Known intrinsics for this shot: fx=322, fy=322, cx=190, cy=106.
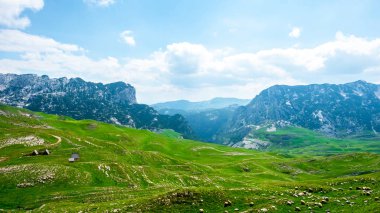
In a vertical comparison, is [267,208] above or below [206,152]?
above

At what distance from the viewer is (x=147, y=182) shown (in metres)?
79.1

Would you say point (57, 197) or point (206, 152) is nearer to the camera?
point (57, 197)

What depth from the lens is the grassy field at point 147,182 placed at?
122 ft

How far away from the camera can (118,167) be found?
84250 mm

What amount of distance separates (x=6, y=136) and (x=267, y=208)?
107 m

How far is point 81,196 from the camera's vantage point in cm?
6375

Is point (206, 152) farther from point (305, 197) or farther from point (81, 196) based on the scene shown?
point (305, 197)

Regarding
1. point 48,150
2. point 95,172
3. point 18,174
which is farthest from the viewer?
point 48,150

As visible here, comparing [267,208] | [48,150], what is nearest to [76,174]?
[48,150]

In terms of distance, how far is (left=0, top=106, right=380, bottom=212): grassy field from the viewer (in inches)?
1464

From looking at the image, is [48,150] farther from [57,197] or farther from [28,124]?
[28,124]

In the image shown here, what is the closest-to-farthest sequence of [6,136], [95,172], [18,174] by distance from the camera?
1. [18,174]
2. [95,172]
3. [6,136]

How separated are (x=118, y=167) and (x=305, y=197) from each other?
184 feet

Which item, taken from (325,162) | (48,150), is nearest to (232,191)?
(48,150)
